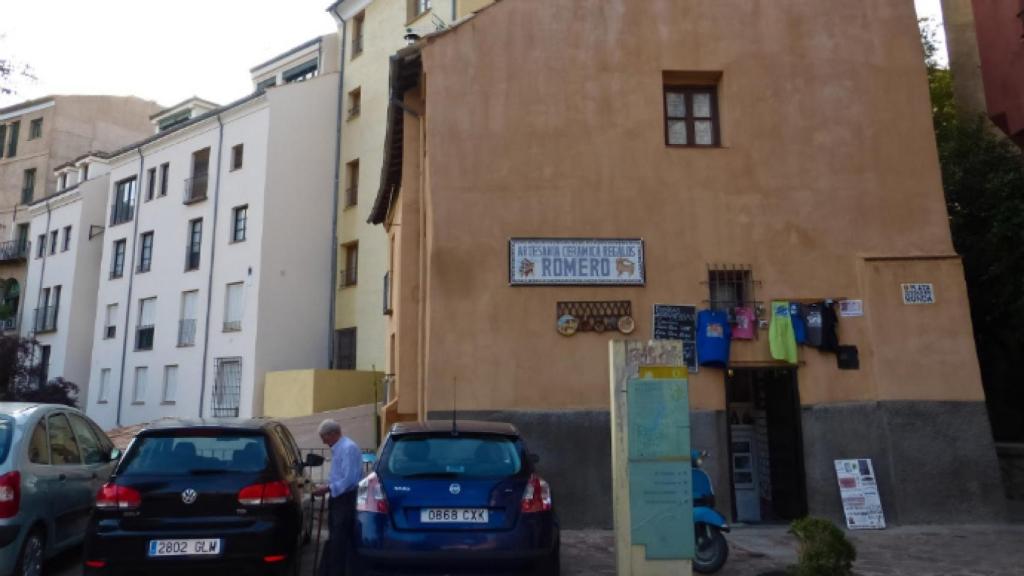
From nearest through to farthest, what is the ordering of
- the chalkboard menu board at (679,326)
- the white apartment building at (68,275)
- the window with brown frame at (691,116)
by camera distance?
the chalkboard menu board at (679,326) → the window with brown frame at (691,116) → the white apartment building at (68,275)

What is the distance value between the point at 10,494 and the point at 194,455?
1.40 m

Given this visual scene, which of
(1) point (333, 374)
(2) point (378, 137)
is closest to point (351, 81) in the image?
(2) point (378, 137)

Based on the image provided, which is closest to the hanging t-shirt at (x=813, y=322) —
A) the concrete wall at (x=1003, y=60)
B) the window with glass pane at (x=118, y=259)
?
the concrete wall at (x=1003, y=60)

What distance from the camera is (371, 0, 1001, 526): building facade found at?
421 inches

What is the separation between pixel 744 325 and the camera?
10945 millimetres

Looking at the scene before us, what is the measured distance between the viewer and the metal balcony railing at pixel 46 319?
1449 inches

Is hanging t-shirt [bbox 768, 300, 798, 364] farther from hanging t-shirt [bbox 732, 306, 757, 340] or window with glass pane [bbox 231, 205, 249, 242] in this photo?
window with glass pane [bbox 231, 205, 249, 242]

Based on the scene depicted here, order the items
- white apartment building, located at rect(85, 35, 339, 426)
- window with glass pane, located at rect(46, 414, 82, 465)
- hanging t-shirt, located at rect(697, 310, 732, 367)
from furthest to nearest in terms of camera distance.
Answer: white apartment building, located at rect(85, 35, 339, 426)
hanging t-shirt, located at rect(697, 310, 732, 367)
window with glass pane, located at rect(46, 414, 82, 465)

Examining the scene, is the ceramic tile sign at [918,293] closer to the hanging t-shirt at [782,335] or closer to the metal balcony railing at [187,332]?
the hanging t-shirt at [782,335]

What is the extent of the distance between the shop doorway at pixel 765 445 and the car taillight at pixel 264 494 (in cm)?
679

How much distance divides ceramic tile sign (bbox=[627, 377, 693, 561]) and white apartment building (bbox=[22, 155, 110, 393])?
3527 centimetres

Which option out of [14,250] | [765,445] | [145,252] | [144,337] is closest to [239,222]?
[145,252]

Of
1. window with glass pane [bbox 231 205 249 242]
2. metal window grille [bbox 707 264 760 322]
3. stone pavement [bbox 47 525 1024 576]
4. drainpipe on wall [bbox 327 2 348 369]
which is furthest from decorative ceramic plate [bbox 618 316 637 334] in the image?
window with glass pane [bbox 231 205 249 242]

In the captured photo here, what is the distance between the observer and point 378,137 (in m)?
27.1
